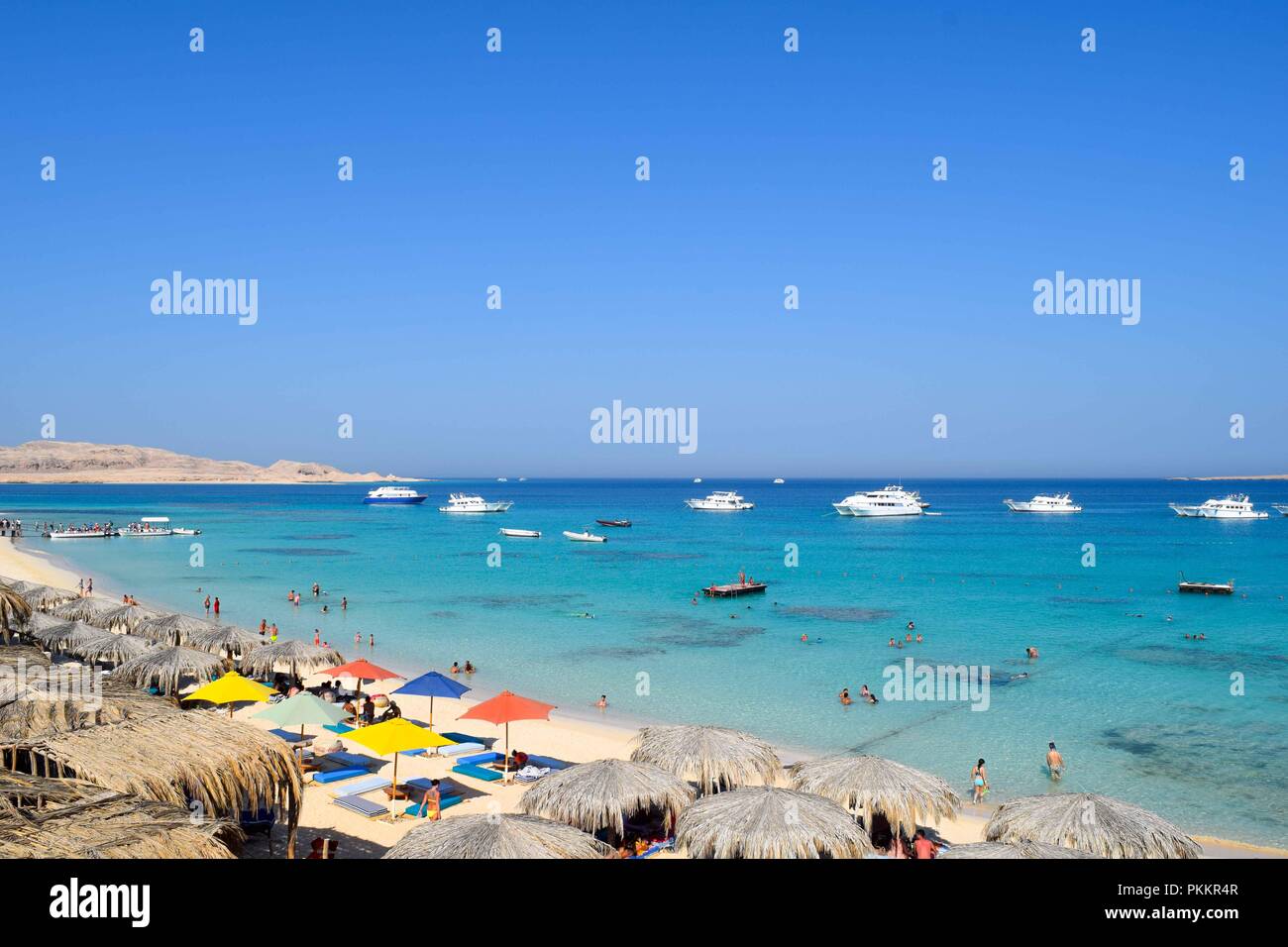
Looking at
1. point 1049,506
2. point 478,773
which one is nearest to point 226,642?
point 478,773

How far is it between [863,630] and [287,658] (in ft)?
70.6

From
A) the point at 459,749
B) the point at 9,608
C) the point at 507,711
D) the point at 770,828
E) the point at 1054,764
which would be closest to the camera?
the point at 770,828

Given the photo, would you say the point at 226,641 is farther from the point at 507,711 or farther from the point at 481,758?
the point at 507,711

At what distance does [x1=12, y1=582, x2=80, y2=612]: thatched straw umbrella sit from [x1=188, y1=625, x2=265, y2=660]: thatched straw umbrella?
10.7 m

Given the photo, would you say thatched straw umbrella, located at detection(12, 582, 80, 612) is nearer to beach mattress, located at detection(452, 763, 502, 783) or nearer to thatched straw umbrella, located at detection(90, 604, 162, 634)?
thatched straw umbrella, located at detection(90, 604, 162, 634)

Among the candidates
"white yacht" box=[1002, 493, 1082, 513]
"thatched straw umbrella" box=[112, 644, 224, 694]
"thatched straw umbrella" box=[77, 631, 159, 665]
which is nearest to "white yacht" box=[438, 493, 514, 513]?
"white yacht" box=[1002, 493, 1082, 513]

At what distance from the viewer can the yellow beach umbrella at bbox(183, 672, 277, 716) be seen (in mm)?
17344

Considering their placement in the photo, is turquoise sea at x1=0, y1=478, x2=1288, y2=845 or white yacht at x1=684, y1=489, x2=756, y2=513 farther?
white yacht at x1=684, y1=489, x2=756, y2=513

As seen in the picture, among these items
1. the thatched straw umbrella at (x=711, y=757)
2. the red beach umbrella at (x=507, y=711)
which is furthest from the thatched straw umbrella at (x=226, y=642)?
the thatched straw umbrella at (x=711, y=757)

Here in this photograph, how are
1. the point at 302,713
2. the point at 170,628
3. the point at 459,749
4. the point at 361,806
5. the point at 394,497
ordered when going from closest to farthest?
the point at 361,806 → the point at 302,713 → the point at 459,749 → the point at 170,628 → the point at 394,497

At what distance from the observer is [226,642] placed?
76.0ft

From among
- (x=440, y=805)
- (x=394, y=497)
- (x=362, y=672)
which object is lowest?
(x=394, y=497)

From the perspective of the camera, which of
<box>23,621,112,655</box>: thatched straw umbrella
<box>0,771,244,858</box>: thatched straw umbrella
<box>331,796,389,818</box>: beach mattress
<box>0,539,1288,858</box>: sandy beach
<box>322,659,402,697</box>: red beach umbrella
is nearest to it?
<box>0,771,244,858</box>: thatched straw umbrella
